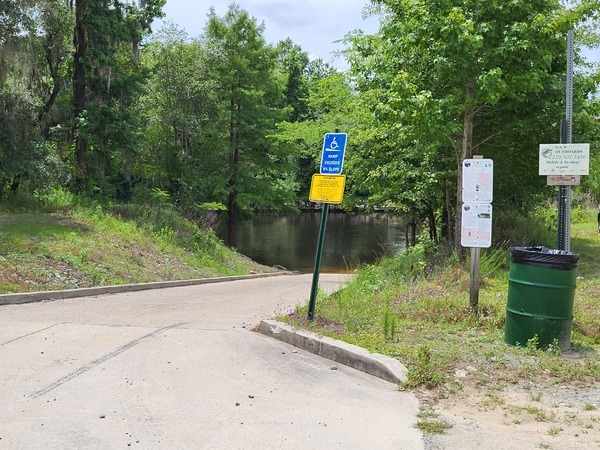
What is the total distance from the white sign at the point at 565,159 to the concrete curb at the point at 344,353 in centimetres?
385

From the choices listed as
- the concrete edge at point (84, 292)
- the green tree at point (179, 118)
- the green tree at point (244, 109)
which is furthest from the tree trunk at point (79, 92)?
the green tree at point (244, 109)

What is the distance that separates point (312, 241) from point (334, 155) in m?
40.0

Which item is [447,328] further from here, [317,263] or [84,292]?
[84,292]

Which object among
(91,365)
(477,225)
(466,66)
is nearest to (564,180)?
(477,225)

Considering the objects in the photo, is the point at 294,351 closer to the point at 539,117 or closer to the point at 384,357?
→ the point at 384,357

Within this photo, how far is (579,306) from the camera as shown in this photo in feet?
26.8

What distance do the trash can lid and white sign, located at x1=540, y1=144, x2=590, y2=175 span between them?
5.65ft

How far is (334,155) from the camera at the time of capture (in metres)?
7.29

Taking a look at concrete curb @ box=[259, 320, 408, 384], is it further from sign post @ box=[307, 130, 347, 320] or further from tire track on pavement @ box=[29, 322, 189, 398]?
tire track on pavement @ box=[29, 322, 189, 398]

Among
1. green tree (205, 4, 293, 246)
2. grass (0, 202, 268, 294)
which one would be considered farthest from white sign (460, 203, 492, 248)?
green tree (205, 4, 293, 246)

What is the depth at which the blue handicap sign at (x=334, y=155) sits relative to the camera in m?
7.24

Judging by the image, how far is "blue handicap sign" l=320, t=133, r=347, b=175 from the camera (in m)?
7.24

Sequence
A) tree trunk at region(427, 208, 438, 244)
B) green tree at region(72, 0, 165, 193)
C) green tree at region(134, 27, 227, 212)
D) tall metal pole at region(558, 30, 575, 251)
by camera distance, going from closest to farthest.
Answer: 1. tall metal pole at region(558, 30, 575, 251)
2. green tree at region(72, 0, 165, 193)
3. tree trunk at region(427, 208, 438, 244)
4. green tree at region(134, 27, 227, 212)

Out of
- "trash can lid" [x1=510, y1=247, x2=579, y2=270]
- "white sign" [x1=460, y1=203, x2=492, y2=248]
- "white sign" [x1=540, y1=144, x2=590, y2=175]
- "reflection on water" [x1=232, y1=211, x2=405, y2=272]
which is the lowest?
"reflection on water" [x1=232, y1=211, x2=405, y2=272]
